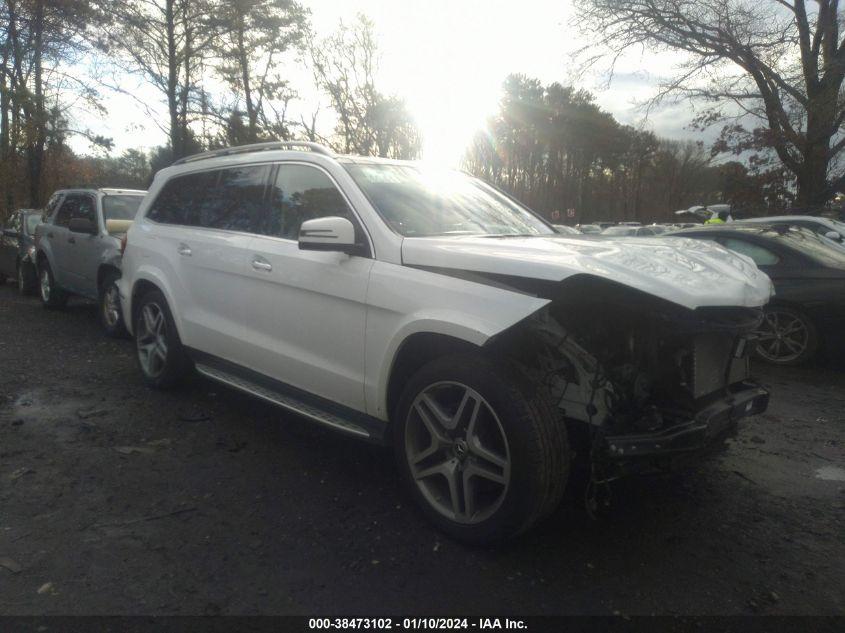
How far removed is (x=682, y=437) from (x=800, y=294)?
486cm

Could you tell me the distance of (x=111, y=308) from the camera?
827 centimetres

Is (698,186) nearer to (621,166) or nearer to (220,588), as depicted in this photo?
(621,166)

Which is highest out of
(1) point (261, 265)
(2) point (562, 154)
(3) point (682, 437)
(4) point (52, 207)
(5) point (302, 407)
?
(2) point (562, 154)

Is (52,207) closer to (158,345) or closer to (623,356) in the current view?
(158,345)

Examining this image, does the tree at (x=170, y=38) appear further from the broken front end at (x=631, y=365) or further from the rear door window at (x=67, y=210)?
the broken front end at (x=631, y=365)

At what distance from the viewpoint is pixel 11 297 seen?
1277cm

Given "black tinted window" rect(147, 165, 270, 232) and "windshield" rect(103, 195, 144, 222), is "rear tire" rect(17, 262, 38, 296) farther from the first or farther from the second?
"black tinted window" rect(147, 165, 270, 232)

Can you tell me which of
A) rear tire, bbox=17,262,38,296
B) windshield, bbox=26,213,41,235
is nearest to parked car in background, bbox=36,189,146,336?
rear tire, bbox=17,262,38,296

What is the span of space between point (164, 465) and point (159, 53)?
72.3ft

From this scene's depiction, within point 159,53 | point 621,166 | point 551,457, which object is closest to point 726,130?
point 159,53

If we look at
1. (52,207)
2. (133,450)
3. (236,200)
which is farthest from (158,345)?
(52,207)

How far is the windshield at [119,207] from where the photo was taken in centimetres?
895

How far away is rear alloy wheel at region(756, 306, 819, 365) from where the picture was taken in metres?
6.81

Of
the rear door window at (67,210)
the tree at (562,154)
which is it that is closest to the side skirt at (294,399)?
the rear door window at (67,210)
